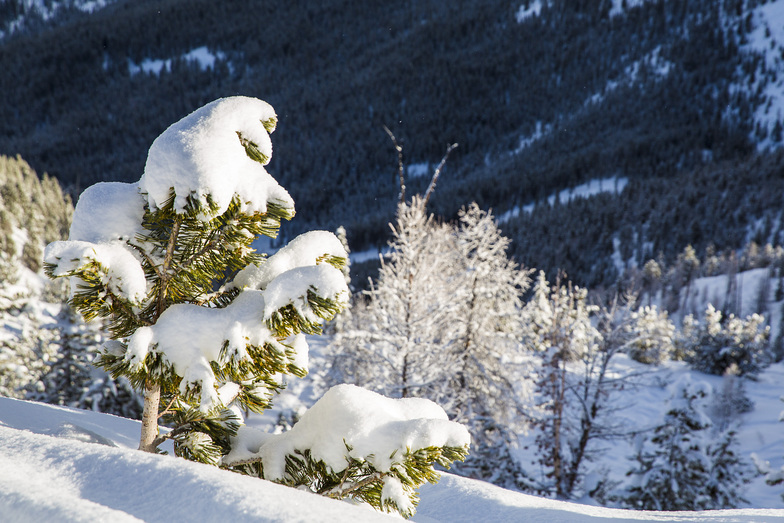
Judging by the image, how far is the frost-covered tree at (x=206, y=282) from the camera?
189 cm

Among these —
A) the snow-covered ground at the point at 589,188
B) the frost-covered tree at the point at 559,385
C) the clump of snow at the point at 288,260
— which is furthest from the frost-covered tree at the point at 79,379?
the snow-covered ground at the point at 589,188

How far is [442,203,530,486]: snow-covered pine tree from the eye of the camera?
1121cm

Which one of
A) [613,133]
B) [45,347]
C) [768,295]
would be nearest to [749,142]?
[613,133]

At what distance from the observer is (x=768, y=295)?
76.4 meters

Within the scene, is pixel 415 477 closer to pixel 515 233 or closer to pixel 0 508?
pixel 0 508

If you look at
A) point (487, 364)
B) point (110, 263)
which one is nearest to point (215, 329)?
point (110, 263)

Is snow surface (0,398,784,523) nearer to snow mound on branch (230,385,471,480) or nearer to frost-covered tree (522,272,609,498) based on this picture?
snow mound on branch (230,385,471,480)

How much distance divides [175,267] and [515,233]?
354ft

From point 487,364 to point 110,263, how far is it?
35.5 ft

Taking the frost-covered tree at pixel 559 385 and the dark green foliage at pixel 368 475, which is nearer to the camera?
the dark green foliage at pixel 368 475

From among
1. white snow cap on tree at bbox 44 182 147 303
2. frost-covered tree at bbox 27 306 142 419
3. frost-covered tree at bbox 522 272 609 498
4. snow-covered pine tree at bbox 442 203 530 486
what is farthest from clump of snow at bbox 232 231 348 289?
frost-covered tree at bbox 27 306 142 419

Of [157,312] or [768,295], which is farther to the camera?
[768,295]

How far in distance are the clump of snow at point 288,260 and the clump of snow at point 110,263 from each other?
0.55 m

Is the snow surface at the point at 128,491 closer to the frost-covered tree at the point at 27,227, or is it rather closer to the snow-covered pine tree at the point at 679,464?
the snow-covered pine tree at the point at 679,464
